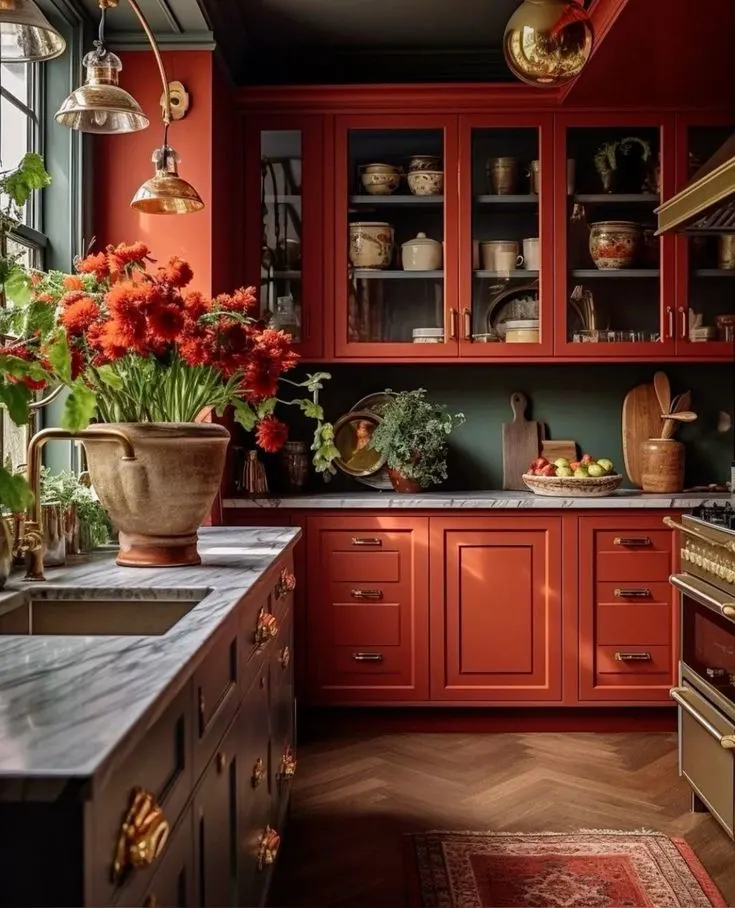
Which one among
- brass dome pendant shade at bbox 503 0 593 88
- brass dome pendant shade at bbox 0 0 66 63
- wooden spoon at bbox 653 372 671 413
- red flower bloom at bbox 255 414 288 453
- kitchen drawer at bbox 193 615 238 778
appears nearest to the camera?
kitchen drawer at bbox 193 615 238 778

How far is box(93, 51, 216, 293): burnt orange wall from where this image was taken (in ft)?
10.8

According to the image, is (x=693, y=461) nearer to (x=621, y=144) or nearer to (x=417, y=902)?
(x=621, y=144)

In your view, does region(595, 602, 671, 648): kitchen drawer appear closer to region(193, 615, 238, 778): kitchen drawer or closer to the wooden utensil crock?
the wooden utensil crock

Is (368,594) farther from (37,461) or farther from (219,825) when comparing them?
(219,825)

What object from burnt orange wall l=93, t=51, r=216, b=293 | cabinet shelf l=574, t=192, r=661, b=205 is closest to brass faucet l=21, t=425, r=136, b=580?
burnt orange wall l=93, t=51, r=216, b=293

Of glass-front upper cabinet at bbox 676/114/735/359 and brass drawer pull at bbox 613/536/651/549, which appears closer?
brass drawer pull at bbox 613/536/651/549

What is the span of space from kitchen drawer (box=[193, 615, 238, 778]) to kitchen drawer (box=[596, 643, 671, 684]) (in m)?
2.22

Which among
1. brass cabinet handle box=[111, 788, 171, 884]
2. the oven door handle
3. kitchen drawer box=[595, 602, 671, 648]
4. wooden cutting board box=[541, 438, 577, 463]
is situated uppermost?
wooden cutting board box=[541, 438, 577, 463]

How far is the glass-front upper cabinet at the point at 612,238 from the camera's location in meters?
3.68

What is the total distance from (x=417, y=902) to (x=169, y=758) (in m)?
1.34

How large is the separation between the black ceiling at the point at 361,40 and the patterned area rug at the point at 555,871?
273 cm

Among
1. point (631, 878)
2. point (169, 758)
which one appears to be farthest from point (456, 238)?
point (169, 758)

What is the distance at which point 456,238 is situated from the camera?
369 cm

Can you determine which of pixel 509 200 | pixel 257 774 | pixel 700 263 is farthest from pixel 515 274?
pixel 257 774
